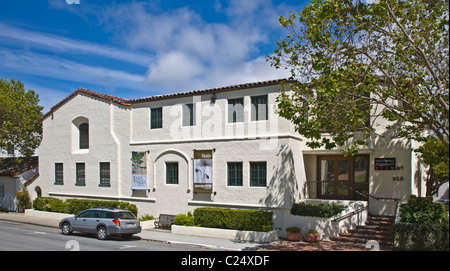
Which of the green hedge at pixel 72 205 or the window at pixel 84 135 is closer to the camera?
the green hedge at pixel 72 205

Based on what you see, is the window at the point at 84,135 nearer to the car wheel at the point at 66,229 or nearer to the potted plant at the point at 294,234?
the car wheel at the point at 66,229

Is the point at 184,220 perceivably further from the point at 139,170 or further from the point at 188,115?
the point at 188,115

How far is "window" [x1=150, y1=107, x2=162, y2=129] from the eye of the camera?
23.5 meters

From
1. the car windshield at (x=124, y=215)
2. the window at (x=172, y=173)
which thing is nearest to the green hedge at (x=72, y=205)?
the window at (x=172, y=173)

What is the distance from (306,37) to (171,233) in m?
12.1

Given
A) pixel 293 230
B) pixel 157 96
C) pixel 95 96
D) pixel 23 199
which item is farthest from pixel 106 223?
pixel 23 199

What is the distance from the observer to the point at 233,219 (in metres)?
19.5

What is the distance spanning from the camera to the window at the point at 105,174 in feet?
83.3

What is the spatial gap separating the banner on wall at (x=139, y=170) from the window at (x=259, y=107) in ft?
24.9

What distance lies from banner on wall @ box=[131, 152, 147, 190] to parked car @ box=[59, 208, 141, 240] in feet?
15.2

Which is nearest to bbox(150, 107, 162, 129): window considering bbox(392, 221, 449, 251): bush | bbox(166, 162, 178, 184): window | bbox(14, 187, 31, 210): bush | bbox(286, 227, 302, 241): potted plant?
bbox(166, 162, 178, 184): window

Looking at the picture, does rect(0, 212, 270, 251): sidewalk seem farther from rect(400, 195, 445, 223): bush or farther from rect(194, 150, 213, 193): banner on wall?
rect(400, 195, 445, 223): bush
